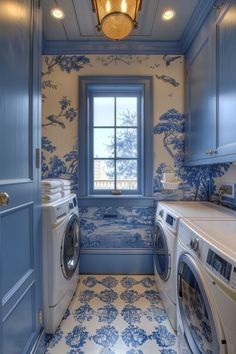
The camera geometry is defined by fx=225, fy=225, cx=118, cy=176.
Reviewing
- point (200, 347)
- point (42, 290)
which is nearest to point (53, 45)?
point (42, 290)

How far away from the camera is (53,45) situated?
2.42 meters

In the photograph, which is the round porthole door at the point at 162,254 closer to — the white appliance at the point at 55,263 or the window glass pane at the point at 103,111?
the white appliance at the point at 55,263

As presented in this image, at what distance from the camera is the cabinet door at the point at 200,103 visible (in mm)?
1725

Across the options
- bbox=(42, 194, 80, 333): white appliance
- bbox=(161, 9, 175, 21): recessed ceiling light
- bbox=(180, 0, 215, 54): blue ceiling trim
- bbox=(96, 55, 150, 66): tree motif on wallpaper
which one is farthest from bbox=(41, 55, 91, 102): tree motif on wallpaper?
bbox=(42, 194, 80, 333): white appliance

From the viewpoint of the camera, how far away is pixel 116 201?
2479mm

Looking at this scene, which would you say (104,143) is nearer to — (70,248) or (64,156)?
(64,156)

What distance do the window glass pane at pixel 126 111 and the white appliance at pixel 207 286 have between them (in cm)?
154

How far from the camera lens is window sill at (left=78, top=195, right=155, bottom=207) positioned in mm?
2469

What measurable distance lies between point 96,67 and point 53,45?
0.50 metres

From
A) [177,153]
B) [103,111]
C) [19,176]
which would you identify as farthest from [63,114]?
[19,176]

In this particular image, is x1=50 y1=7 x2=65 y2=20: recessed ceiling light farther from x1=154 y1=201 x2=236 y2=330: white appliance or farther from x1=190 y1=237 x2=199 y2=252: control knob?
x1=190 y1=237 x2=199 y2=252: control knob

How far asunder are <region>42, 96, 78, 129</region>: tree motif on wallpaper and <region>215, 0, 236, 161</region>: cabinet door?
150 cm

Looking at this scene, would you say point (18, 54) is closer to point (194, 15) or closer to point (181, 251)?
point (181, 251)

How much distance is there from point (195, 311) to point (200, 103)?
1.59m
